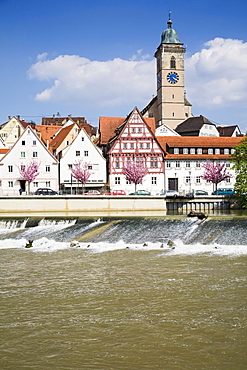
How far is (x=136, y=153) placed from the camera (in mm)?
68812

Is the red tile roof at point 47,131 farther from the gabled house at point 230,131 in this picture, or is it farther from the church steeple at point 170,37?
the gabled house at point 230,131

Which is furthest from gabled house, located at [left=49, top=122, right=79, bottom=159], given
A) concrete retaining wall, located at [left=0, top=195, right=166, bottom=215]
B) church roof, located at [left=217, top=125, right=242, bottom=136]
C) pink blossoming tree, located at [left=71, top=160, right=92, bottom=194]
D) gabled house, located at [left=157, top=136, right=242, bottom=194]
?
church roof, located at [left=217, top=125, right=242, bottom=136]

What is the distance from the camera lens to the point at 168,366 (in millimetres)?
10578

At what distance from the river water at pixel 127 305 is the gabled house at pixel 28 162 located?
37.0 meters

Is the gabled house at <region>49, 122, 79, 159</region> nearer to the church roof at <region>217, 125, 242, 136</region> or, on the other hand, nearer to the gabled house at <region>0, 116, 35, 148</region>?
the gabled house at <region>0, 116, 35, 148</region>

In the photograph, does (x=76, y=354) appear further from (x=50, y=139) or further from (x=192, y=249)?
(x=50, y=139)

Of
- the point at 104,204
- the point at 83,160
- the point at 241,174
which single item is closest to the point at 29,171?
the point at 83,160

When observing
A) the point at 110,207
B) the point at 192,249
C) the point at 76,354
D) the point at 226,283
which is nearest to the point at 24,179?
the point at 110,207

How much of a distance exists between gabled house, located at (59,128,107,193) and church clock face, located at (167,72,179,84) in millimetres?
35179

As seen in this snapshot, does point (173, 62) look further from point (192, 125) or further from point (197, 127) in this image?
point (197, 127)

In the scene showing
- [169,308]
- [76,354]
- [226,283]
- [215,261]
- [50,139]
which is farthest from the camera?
[50,139]

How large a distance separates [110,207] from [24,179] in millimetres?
16075

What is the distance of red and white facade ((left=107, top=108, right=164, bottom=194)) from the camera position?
6825 centimetres

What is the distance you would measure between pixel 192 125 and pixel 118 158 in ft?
96.8
